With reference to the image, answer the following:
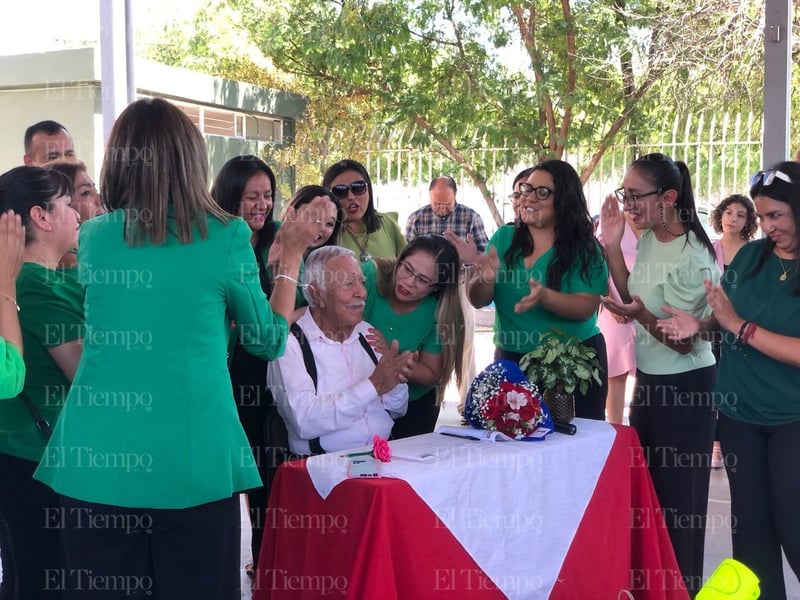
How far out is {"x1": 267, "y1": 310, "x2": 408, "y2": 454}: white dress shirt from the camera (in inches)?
116

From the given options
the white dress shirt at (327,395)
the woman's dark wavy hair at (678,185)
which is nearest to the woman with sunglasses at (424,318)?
the white dress shirt at (327,395)

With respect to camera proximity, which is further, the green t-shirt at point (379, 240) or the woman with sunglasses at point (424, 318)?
the green t-shirt at point (379, 240)

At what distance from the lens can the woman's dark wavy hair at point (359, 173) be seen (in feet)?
13.5

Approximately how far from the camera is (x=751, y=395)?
2.92 meters

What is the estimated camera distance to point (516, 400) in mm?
2969

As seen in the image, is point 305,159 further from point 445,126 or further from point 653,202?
point 653,202

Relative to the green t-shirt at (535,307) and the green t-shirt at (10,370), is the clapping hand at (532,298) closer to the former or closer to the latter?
the green t-shirt at (535,307)

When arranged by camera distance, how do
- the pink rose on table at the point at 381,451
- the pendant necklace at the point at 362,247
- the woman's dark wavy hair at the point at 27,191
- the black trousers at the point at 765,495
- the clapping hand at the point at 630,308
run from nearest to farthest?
the woman's dark wavy hair at the point at 27,191, the pink rose on table at the point at 381,451, the black trousers at the point at 765,495, the clapping hand at the point at 630,308, the pendant necklace at the point at 362,247

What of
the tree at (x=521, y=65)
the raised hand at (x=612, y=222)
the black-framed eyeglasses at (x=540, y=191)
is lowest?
the raised hand at (x=612, y=222)

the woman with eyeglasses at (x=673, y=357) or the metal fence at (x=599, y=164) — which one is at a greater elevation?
the metal fence at (x=599, y=164)

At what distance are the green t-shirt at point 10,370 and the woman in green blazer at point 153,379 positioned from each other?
0.42 feet

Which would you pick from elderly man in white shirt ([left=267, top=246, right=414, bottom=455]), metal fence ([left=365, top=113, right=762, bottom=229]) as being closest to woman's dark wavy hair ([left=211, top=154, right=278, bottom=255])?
elderly man in white shirt ([left=267, top=246, right=414, bottom=455])

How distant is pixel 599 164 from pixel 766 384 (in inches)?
377

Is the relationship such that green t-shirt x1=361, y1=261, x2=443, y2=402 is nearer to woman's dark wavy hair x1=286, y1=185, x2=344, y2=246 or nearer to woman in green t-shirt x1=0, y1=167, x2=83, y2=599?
woman's dark wavy hair x1=286, y1=185, x2=344, y2=246
